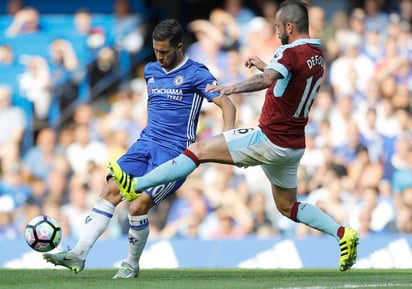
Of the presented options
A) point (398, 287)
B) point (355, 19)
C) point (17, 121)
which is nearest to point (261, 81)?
point (398, 287)

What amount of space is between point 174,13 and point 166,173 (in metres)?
10.8

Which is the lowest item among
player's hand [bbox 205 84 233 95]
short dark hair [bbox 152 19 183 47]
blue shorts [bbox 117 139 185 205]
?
blue shorts [bbox 117 139 185 205]

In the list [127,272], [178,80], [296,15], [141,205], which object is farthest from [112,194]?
[296,15]

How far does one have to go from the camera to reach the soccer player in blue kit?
9.34m

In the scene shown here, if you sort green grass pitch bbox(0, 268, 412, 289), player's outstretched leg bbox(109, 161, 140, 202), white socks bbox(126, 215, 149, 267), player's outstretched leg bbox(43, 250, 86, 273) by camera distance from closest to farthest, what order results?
green grass pitch bbox(0, 268, 412, 289) < player's outstretched leg bbox(109, 161, 140, 202) < player's outstretched leg bbox(43, 250, 86, 273) < white socks bbox(126, 215, 149, 267)

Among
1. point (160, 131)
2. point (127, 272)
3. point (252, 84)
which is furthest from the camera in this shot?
point (160, 131)

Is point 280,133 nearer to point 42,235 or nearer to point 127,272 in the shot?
point 127,272

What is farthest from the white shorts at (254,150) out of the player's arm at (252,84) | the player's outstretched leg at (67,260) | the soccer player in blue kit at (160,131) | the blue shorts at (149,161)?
the player's outstretched leg at (67,260)

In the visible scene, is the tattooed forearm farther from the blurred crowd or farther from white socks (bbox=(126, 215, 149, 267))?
the blurred crowd

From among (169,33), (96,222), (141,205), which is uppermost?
(169,33)

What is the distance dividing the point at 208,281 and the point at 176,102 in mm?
1736

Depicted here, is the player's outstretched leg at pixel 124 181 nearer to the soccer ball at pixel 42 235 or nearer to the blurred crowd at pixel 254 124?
the soccer ball at pixel 42 235

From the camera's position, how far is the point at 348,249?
8.97m

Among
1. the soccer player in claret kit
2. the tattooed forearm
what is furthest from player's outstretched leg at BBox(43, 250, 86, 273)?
→ the tattooed forearm
